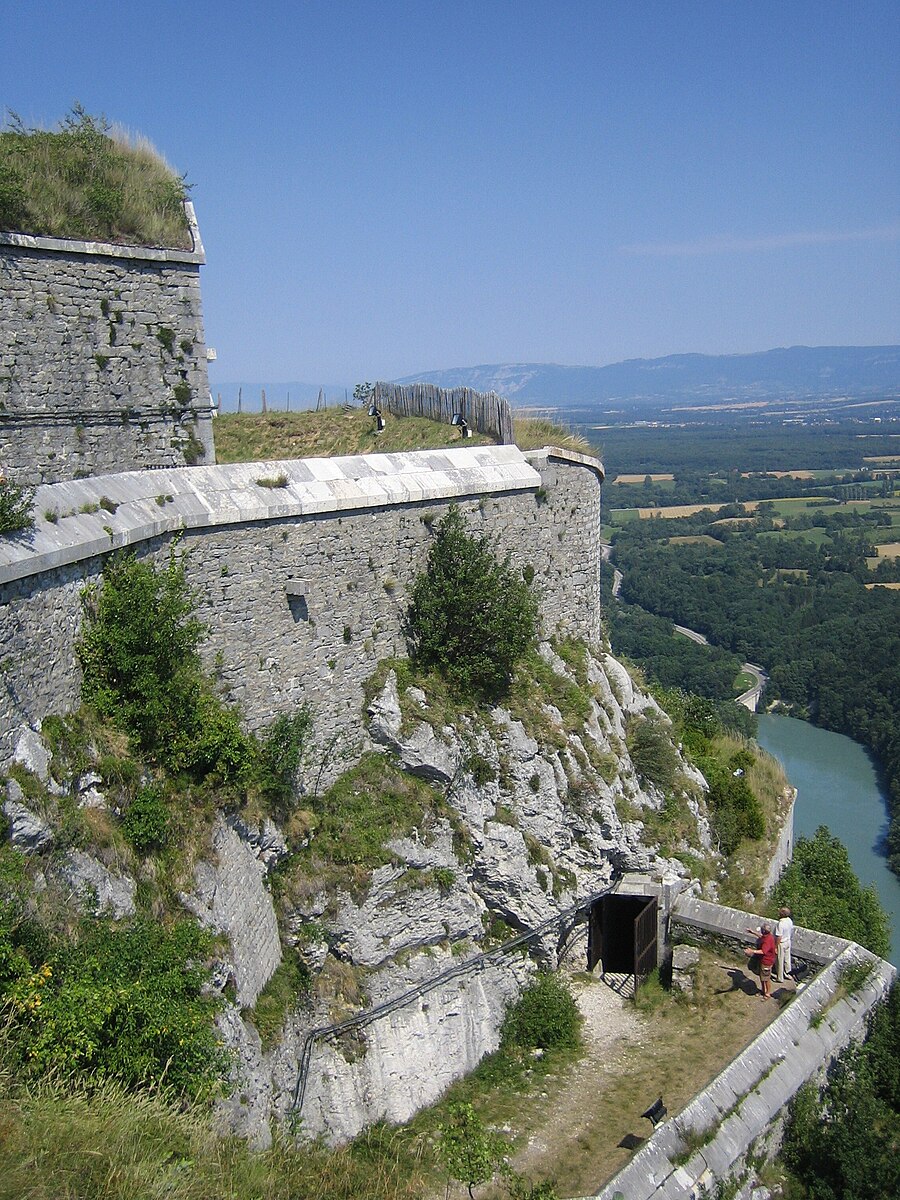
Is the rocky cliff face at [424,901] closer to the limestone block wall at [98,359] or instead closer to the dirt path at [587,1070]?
the dirt path at [587,1070]

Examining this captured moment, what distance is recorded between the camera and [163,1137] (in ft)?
21.0

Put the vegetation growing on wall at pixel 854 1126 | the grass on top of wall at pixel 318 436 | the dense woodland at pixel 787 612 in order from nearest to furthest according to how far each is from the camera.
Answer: the vegetation growing on wall at pixel 854 1126 < the grass on top of wall at pixel 318 436 < the dense woodland at pixel 787 612

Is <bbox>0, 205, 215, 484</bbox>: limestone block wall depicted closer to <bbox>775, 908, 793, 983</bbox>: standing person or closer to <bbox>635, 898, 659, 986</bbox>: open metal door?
Answer: <bbox>635, 898, 659, 986</bbox>: open metal door

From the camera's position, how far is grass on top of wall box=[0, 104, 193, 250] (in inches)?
464

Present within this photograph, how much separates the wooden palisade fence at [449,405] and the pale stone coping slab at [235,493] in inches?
A: 49.5

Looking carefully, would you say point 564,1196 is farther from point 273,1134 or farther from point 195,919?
point 195,919

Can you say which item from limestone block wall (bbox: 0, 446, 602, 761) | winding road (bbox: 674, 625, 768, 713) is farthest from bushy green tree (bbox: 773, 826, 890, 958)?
winding road (bbox: 674, 625, 768, 713)

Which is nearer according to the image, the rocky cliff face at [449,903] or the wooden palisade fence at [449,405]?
the rocky cliff face at [449,903]

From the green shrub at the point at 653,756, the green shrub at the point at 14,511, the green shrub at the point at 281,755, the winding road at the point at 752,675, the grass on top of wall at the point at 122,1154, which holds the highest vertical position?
the green shrub at the point at 14,511

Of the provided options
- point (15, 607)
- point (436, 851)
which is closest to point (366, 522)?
point (436, 851)

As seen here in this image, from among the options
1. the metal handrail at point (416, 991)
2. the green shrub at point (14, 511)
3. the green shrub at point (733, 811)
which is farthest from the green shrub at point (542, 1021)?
the green shrub at point (14, 511)

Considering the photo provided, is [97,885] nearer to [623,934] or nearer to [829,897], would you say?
[623,934]

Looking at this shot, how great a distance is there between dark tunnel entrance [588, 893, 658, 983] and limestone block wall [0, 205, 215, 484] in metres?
8.68

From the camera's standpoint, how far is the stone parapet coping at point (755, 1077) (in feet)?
30.8
